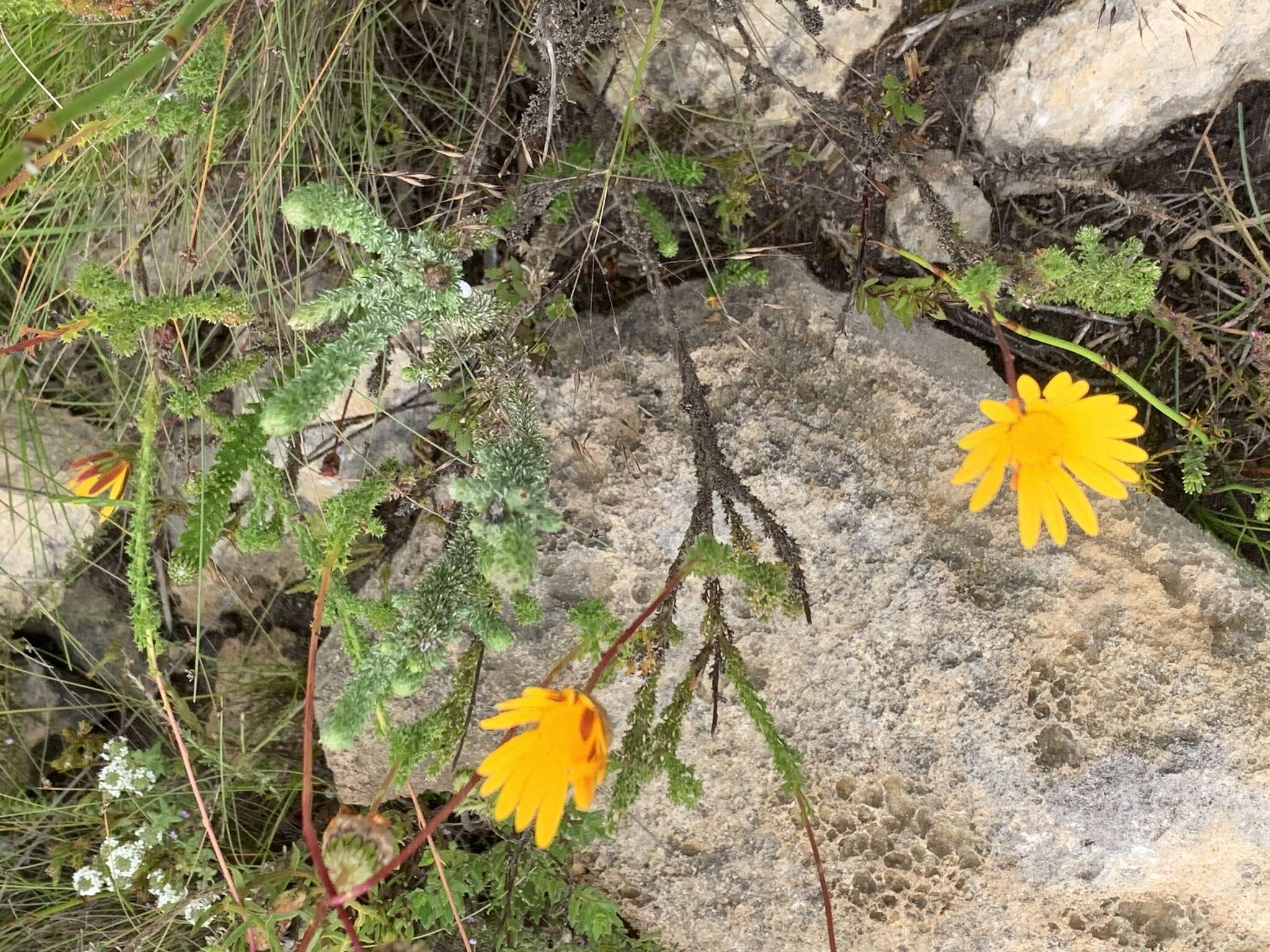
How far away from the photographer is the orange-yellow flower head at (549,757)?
1.78 metres

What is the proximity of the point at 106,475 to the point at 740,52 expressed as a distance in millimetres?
2246

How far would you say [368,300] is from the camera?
2.17 m

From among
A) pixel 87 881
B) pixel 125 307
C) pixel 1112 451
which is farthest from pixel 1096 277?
pixel 87 881

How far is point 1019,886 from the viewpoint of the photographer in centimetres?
256

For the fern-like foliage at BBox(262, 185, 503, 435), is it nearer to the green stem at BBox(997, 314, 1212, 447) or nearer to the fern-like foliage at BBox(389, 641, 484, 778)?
the fern-like foliage at BBox(389, 641, 484, 778)

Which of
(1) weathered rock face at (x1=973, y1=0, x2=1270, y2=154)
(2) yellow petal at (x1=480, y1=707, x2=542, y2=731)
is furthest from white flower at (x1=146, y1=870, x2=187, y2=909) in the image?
(1) weathered rock face at (x1=973, y1=0, x2=1270, y2=154)

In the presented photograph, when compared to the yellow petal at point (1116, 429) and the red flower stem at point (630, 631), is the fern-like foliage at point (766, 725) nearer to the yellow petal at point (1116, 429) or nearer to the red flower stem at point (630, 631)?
the red flower stem at point (630, 631)

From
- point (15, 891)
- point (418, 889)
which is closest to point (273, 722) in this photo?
point (418, 889)

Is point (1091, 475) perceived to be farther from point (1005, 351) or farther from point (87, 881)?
point (87, 881)

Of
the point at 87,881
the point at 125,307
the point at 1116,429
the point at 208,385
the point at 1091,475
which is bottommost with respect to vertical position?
the point at 87,881

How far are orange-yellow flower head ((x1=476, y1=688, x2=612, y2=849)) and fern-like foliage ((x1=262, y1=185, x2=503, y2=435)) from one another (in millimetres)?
767

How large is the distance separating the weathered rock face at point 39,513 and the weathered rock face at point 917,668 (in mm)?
1788

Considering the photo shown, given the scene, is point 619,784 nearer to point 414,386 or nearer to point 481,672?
point 481,672

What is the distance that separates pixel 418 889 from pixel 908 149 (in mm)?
2771
